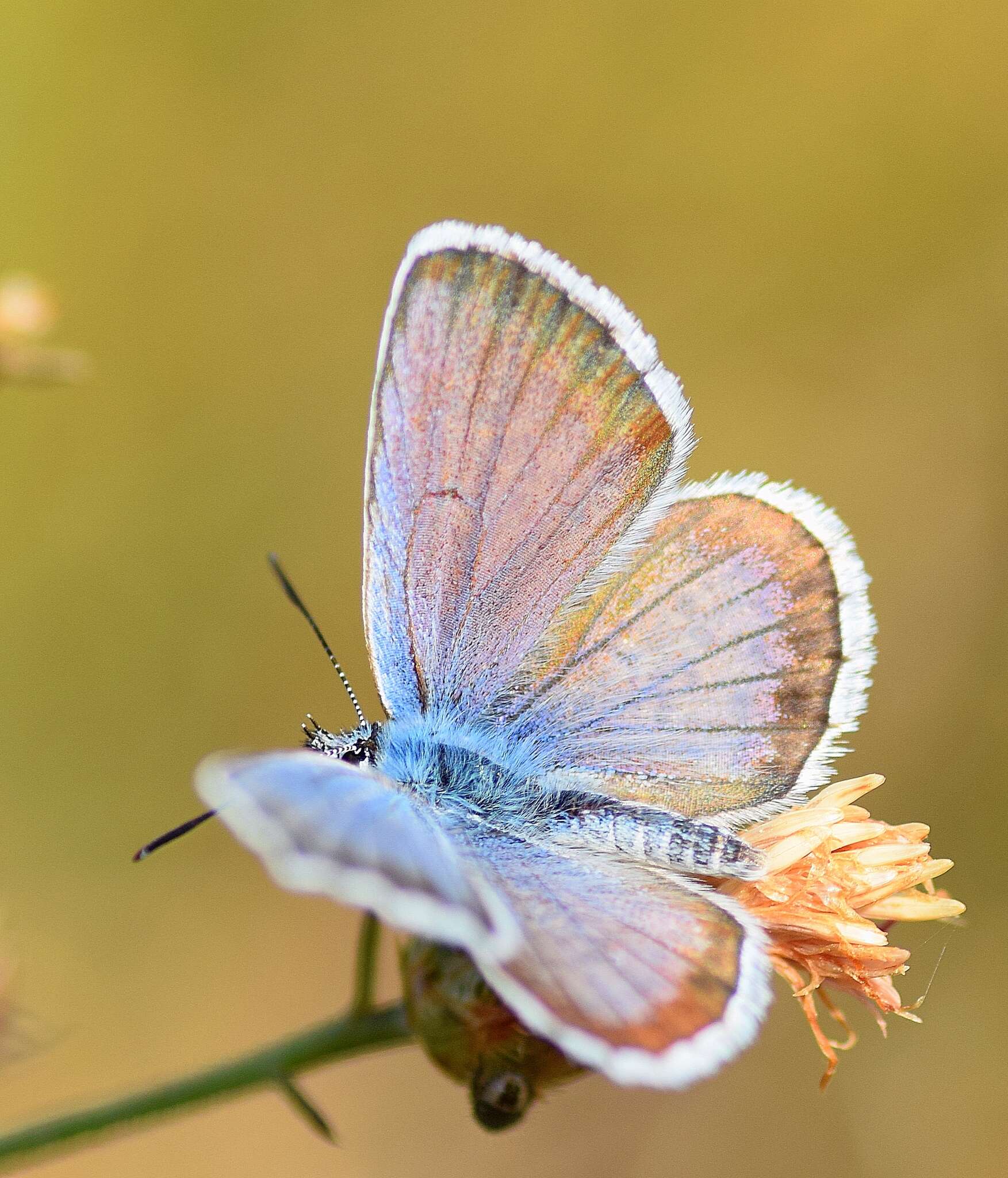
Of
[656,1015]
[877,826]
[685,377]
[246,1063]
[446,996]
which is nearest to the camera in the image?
[656,1015]

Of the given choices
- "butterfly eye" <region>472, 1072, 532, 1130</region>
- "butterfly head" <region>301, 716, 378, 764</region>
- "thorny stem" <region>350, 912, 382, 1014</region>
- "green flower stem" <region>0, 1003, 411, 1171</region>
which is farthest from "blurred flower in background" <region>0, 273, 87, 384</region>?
"butterfly eye" <region>472, 1072, 532, 1130</region>

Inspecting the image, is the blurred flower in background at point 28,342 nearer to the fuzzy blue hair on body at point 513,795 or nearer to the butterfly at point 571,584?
the butterfly at point 571,584

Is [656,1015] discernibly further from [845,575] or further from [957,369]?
[957,369]

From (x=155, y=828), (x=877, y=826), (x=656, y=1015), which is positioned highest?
(x=155, y=828)

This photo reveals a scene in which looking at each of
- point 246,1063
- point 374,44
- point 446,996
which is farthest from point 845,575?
point 374,44

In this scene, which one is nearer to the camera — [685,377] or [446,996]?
[446,996]

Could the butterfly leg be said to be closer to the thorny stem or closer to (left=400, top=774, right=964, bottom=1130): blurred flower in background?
(left=400, top=774, right=964, bottom=1130): blurred flower in background

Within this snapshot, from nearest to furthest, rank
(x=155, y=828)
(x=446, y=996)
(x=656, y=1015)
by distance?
1. (x=656, y=1015)
2. (x=446, y=996)
3. (x=155, y=828)
